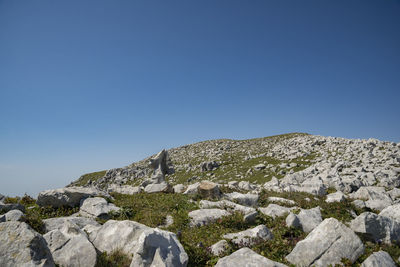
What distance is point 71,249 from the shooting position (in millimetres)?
6137

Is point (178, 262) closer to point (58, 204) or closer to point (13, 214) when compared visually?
point (13, 214)

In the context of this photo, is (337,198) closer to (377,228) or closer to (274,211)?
(274,211)

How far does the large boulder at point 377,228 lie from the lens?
823 centimetres

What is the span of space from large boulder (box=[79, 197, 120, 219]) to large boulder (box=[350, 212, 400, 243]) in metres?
12.7

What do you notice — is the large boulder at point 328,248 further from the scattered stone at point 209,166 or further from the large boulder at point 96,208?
the scattered stone at point 209,166

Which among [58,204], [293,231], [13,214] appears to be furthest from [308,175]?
[13,214]

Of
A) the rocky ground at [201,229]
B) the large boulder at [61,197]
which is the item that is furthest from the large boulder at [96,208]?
the large boulder at [61,197]

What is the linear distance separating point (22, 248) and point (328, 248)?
8.87m

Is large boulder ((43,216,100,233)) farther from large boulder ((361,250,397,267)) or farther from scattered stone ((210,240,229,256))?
large boulder ((361,250,397,267))

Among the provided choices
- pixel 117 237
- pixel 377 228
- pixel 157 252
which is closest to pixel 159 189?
pixel 117 237

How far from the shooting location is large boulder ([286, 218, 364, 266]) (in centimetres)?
675

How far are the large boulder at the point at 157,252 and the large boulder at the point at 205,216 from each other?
15.4 ft

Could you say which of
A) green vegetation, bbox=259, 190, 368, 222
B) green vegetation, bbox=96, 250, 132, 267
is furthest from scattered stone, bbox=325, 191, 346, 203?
green vegetation, bbox=96, 250, 132, 267

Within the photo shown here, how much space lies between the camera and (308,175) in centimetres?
2892
